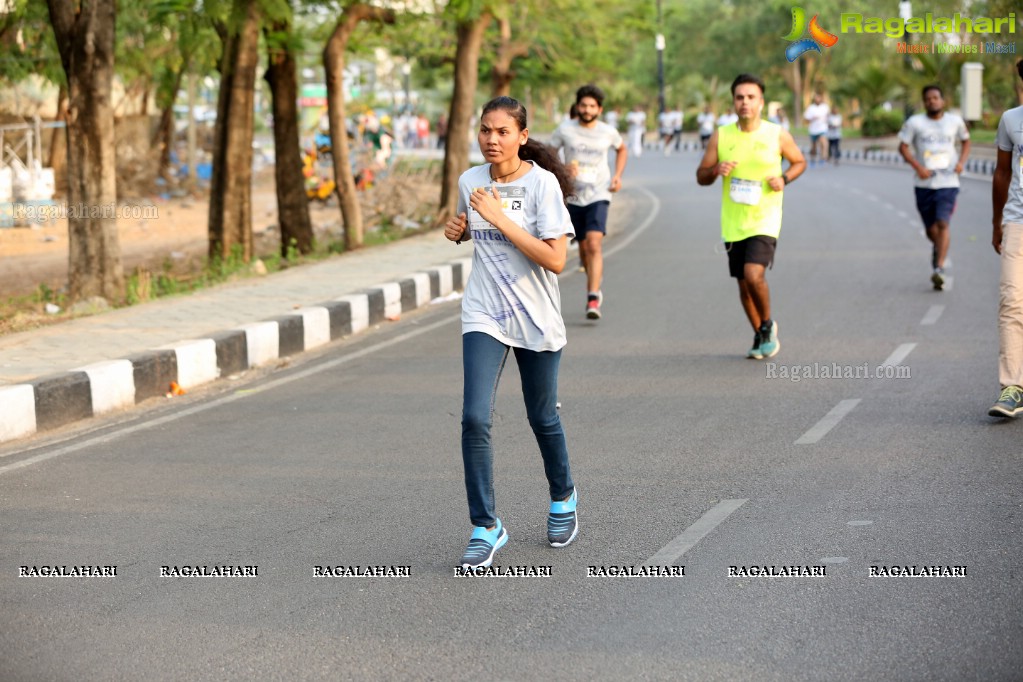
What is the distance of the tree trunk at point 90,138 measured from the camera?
1291cm

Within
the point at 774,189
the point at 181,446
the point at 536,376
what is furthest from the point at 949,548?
the point at 774,189

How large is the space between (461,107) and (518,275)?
17654mm

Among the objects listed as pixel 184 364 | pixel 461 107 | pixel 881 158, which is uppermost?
pixel 461 107

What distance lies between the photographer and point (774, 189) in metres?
9.95

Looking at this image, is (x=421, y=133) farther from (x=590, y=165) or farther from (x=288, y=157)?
(x=590, y=165)

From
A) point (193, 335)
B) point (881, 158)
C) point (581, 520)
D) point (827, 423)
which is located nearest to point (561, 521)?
point (581, 520)

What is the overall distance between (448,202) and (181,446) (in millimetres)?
15482

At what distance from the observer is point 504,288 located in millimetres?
5438

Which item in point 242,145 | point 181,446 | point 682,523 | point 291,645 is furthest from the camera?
point 242,145

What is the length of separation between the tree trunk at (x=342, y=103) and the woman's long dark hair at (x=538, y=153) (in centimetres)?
1355

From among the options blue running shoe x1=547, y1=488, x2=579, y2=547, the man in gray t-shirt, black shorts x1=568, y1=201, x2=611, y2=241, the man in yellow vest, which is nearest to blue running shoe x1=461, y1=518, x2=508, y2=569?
blue running shoe x1=547, y1=488, x2=579, y2=547

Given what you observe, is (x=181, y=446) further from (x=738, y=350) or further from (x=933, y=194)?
(x=933, y=194)

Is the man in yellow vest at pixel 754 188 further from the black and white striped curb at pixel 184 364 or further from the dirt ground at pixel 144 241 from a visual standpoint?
the dirt ground at pixel 144 241

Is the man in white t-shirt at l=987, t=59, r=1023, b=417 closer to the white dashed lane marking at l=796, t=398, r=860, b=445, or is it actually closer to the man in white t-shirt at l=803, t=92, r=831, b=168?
the white dashed lane marking at l=796, t=398, r=860, b=445
